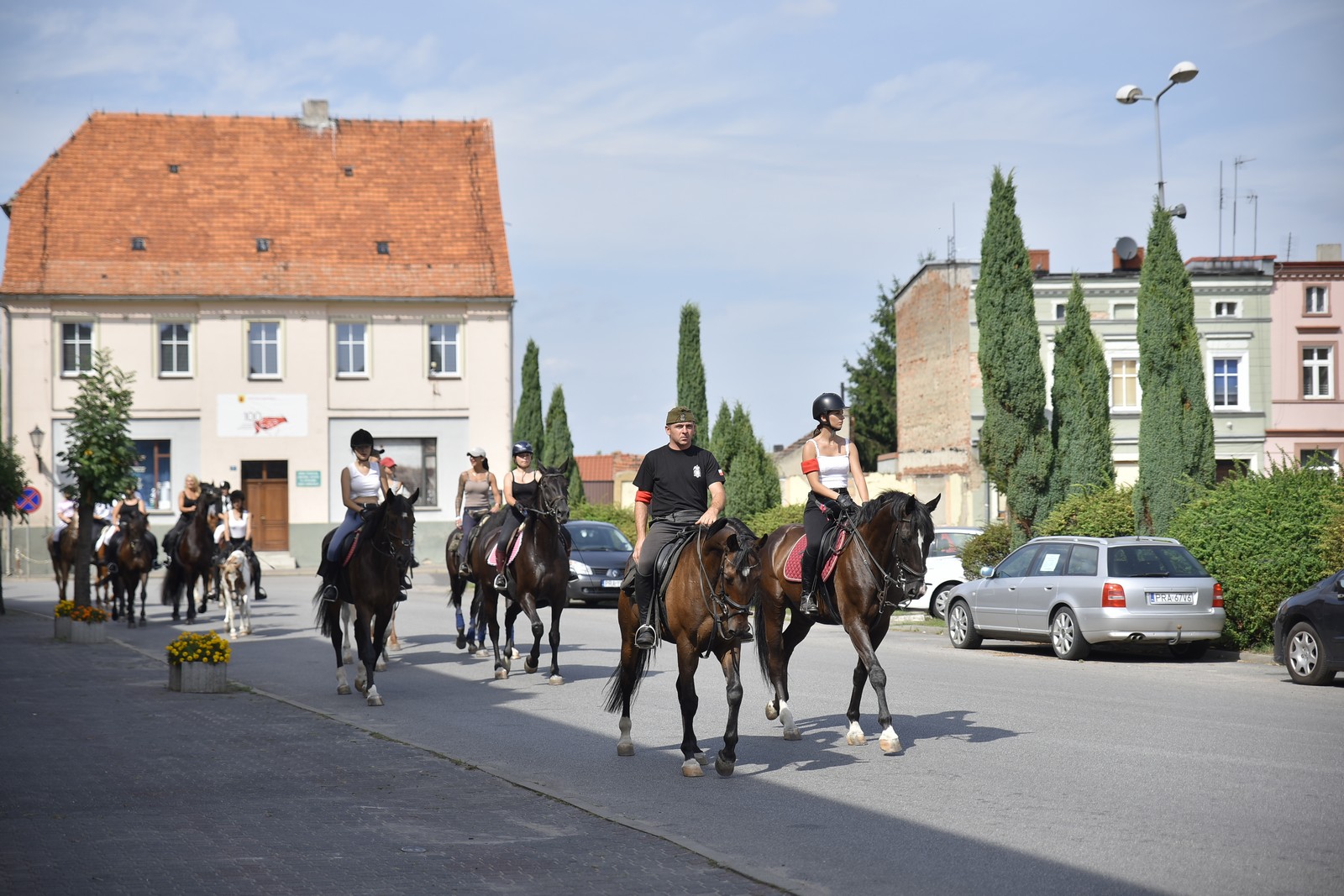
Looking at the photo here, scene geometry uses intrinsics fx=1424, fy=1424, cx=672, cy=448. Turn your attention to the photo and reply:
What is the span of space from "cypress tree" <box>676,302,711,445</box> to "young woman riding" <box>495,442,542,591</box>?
1073 inches

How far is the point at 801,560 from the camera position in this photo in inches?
449

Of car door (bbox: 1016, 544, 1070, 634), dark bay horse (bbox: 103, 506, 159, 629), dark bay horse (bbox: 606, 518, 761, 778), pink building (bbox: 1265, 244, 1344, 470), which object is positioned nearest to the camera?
dark bay horse (bbox: 606, 518, 761, 778)

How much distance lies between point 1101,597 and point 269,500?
35.0m

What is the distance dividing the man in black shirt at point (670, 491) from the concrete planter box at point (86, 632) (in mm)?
13723

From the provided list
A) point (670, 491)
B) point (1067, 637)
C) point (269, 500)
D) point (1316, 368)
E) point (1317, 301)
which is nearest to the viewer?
point (670, 491)

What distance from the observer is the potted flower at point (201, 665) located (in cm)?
1463

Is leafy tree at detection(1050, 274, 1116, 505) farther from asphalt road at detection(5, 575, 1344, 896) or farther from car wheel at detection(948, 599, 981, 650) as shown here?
asphalt road at detection(5, 575, 1344, 896)

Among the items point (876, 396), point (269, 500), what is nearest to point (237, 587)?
point (269, 500)

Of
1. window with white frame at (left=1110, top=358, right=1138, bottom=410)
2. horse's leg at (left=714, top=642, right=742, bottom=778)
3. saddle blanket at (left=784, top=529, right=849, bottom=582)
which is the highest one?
window with white frame at (left=1110, top=358, right=1138, bottom=410)

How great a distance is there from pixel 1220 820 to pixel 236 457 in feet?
142

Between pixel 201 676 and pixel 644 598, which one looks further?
pixel 201 676

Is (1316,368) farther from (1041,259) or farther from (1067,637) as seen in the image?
(1067,637)

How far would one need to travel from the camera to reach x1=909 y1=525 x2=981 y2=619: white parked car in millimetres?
26141

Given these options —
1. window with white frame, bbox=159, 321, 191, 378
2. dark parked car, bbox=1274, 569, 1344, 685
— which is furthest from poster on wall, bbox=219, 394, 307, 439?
dark parked car, bbox=1274, 569, 1344, 685
